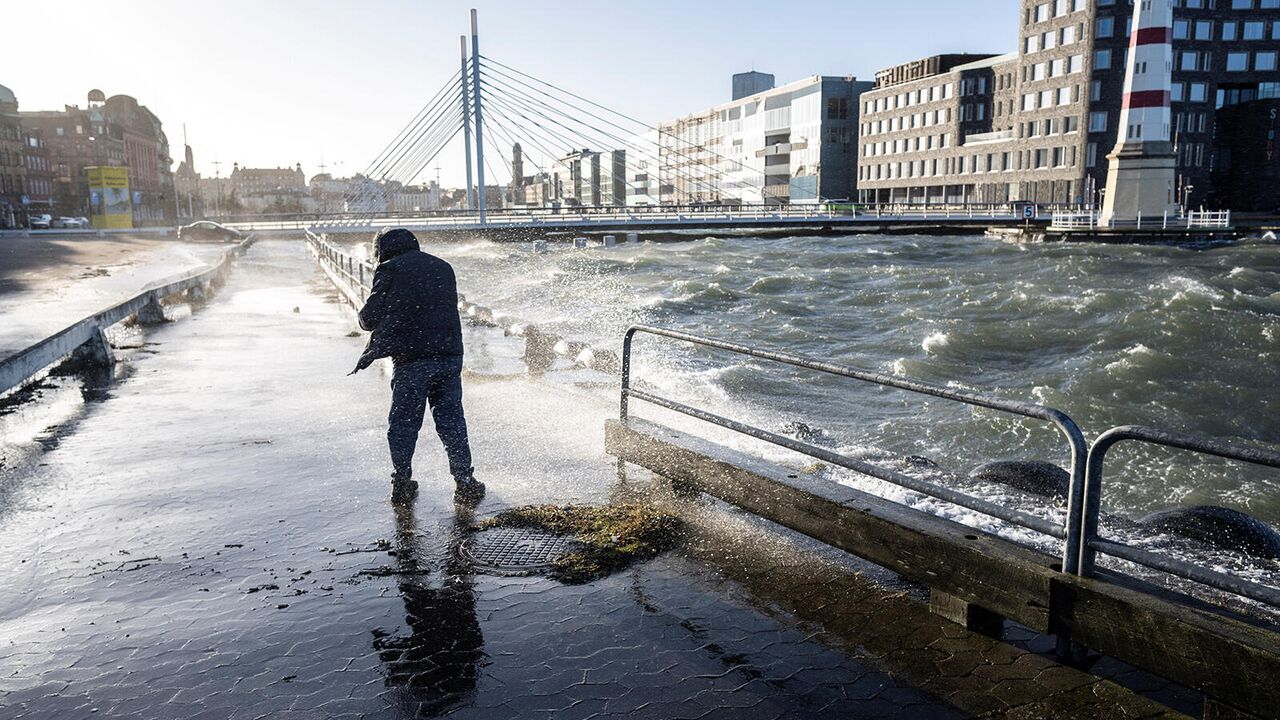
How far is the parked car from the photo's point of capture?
200 ft

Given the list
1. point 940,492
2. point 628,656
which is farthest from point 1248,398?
point 628,656

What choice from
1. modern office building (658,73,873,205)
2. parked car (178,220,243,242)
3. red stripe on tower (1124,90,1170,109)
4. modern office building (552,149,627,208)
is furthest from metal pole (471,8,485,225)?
modern office building (552,149,627,208)

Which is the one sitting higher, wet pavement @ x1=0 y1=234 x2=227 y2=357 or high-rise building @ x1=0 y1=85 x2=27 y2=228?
high-rise building @ x1=0 y1=85 x2=27 y2=228

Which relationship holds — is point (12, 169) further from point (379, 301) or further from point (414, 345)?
point (414, 345)

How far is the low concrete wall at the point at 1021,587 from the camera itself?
3.20 metres

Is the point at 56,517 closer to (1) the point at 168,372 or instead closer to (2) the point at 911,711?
(2) the point at 911,711

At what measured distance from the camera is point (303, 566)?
506 centimetres

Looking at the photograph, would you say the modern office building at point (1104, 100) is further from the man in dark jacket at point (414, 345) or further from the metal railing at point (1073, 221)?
the man in dark jacket at point (414, 345)

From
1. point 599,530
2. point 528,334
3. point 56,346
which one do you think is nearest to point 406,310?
point 599,530

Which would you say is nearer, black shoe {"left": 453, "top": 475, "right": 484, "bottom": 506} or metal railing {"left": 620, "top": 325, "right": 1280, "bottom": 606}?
metal railing {"left": 620, "top": 325, "right": 1280, "bottom": 606}

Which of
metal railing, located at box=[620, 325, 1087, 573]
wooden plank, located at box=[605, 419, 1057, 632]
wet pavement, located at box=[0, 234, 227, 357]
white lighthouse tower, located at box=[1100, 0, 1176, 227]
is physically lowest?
wet pavement, located at box=[0, 234, 227, 357]

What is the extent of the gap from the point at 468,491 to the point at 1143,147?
60.4m

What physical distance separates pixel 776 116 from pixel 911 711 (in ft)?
373

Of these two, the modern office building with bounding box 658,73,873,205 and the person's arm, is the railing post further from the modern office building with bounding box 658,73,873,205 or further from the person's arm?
the modern office building with bounding box 658,73,873,205
